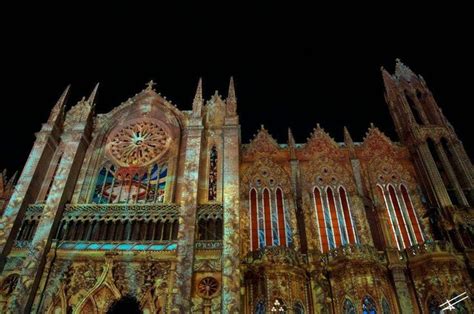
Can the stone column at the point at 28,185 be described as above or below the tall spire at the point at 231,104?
below

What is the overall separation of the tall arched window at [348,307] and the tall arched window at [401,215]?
5506mm

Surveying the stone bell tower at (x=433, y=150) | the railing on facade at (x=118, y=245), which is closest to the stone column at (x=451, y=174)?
the stone bell tower at (x=433, y=150)

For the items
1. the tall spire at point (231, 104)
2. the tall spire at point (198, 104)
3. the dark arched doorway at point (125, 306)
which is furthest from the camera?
the tall spire at point (198, 104)

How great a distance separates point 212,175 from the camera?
1038 inches

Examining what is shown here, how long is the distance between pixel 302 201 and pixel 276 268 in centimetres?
604

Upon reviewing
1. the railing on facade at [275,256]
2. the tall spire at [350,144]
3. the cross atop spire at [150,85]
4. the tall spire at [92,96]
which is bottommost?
the railing on facade at [275,256]

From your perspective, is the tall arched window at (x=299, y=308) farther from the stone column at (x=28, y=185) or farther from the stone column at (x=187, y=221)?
the stone column at (x=28, y=185)

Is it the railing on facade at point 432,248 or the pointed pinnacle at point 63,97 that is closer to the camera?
the railing on facade at point 432,248

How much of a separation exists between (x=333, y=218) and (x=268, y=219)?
445 cm

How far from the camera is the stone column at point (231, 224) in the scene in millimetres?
19953

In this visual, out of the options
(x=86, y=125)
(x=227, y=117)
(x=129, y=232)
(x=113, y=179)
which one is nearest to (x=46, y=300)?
(x=129, y=232)

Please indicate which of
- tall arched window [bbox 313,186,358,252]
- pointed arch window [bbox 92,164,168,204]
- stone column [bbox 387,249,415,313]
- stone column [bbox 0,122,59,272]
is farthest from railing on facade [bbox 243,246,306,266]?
stone column [bbox 0,122,59,272]

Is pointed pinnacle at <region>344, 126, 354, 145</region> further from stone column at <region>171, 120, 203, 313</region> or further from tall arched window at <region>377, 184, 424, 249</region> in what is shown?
stone column at <region>171, 120, 203, 313</region>

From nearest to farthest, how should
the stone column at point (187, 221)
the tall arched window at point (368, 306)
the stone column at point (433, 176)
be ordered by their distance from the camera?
the stone column at point (187, 221) → the tall arched window at point (368, 306) → the stone column at point (433, 176)
